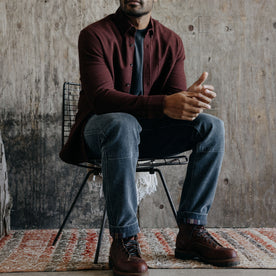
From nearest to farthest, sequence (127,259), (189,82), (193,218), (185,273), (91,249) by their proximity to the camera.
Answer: (127,259), (185,273), (193,218), (91,249), (189,82)

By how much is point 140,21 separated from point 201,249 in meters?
1.10

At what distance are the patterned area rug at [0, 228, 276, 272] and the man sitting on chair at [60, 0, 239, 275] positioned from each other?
130 millimetres

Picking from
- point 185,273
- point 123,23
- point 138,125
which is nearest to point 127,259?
point 185,273

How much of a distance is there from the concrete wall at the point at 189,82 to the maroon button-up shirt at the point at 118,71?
518mm

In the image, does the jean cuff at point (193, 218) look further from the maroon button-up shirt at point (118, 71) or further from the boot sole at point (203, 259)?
the maroon button-up shirt at point (118, 71)

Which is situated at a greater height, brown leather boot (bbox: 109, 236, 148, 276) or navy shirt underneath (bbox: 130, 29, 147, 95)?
navy shirt underneath (bbox: 130, 29, 147, 95)

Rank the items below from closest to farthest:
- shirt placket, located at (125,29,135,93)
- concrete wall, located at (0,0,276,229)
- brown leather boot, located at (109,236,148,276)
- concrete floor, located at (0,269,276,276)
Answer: brown leather boot, located at (109,236,148,276), concrete floor, located at (0,269,276,276), shirt placket, located at (125,29,135,93), concrete wall, located at (0,0,276,229)

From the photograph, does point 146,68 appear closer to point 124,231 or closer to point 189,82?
point 189,82

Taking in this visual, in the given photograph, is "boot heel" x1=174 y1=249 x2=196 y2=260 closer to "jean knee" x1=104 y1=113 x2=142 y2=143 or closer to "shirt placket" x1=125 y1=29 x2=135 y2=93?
"jean knee" x1=104 y1=113 x2=142 y2=143

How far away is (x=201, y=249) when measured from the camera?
1.50 m

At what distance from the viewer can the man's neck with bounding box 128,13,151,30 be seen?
5.80 ft

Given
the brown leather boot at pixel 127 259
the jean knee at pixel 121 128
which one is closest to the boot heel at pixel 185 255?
the brown leather boot at pixel 127 259

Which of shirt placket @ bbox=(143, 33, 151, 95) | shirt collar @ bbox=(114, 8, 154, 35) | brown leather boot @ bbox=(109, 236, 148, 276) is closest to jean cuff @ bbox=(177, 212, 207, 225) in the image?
brown leather boot @ bbox=(109, 236, 148, 276)

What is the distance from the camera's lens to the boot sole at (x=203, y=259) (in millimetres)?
1451
